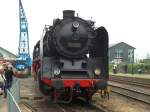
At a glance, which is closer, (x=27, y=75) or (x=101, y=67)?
(x=101, y=67)

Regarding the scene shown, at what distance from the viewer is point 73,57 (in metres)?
17.8

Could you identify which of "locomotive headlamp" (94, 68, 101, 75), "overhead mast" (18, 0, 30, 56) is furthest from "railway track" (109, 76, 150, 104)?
"overhead mast" (18, 0, 30, 56)

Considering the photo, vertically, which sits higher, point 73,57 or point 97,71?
point 73,57

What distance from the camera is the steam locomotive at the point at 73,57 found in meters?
17.3

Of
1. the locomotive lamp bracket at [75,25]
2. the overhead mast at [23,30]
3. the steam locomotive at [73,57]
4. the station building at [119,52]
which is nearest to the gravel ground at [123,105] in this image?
the steam locomotive at [73,57]

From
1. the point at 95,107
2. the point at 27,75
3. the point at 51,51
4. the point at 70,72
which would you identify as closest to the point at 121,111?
the point at 95,107

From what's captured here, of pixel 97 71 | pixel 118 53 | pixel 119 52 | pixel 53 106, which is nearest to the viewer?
pixel 97 71

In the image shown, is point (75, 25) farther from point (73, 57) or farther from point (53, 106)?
point (53, 106)

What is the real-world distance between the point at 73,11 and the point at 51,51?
6.39ft

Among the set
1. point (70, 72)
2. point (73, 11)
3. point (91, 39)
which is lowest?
point (70, 72)

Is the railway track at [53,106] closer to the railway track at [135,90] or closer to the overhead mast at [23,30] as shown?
the railway track at [135,90]

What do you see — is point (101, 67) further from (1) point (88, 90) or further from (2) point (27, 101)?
(2) point (27, 101)

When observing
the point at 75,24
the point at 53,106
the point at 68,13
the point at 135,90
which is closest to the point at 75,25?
the point at 75,24

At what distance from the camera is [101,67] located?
18.1 metres
